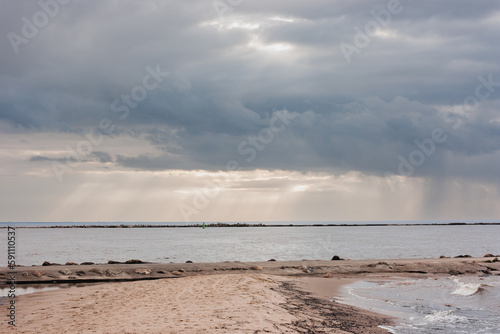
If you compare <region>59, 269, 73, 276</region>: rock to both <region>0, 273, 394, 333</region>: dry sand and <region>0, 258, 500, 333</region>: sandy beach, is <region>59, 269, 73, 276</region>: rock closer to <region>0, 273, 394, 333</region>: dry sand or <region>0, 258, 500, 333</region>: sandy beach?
<region>0, 258, 500, 333</region>: sandy beach

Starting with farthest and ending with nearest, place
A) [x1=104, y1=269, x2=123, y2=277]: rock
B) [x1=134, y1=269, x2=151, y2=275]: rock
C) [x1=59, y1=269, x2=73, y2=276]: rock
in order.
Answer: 1. [x1=134, y1=269, x2=151, y2=275]: rock
2. [x1=104, y1=269, x2=123, y2=277]: rock
3. [x1=59, y1=269, x2=73, y2=276]: rock

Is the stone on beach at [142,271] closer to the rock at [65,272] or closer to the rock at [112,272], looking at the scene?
the rock at [112,272]

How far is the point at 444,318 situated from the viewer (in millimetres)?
17797

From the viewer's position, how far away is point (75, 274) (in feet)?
95.2

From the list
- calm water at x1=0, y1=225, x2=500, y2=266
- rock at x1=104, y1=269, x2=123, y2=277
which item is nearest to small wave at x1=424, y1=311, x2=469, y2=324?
rock at x1=104, y1=269, x2=123, y2=277

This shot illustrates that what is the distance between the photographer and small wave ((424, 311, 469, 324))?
56.6 feet

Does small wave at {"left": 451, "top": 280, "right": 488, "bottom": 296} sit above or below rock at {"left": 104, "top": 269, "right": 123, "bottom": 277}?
above

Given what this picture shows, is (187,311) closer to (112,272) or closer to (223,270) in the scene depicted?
(112,272)

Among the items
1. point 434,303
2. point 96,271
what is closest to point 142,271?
point 96,271

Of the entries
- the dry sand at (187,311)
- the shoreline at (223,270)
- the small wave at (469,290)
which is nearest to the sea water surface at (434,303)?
the small wave at (469,290)

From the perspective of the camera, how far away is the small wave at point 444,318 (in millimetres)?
17253

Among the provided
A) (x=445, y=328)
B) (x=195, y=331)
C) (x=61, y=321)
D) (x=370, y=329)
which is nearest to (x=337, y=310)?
(x=370, y=329)

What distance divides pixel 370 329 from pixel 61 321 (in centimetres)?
1050

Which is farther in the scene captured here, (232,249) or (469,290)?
(232,249)
